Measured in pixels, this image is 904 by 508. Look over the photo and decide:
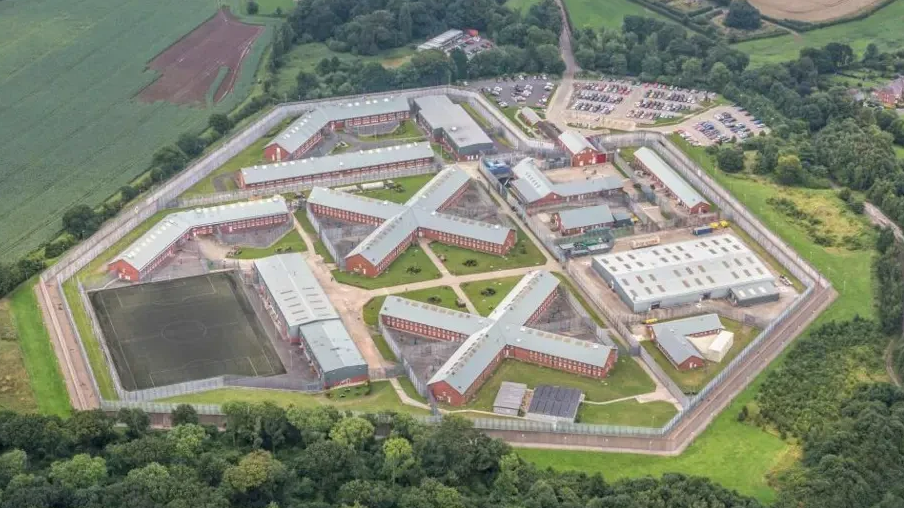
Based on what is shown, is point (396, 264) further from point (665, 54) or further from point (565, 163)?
point (665, 54)

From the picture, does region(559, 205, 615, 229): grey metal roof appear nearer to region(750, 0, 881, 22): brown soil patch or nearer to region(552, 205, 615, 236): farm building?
region(552, 205, 615, 236): farm building

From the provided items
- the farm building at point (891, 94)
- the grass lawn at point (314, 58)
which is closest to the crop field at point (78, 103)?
the grass lawn at point (314, 58)

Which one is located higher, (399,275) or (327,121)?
(327,121)

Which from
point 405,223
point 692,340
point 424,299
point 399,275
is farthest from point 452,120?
point 692,340

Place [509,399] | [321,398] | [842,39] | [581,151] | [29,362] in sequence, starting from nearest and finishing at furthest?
[509,399] < [321,398] < [29,362] < [581,151] < [842,39]

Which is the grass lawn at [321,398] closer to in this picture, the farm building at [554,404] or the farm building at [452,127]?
the farm building at [554,404]

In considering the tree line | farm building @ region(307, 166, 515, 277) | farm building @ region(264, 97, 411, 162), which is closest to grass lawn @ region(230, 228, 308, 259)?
farm building @ region(307, 166, 515, 277)

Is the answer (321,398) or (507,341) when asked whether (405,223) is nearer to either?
(507,341)
